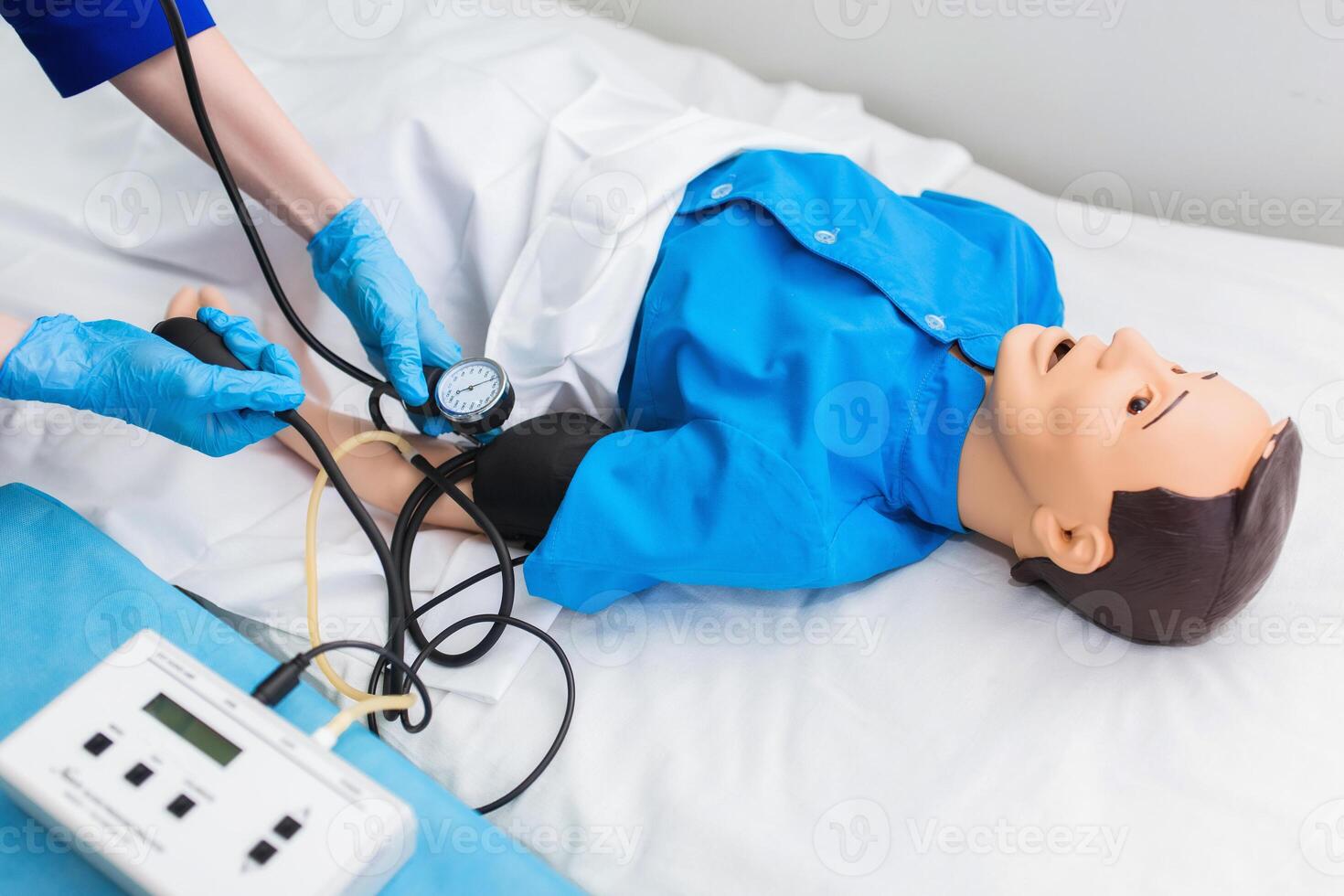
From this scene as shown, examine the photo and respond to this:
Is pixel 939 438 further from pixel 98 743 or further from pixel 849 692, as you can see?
pixel 98 743

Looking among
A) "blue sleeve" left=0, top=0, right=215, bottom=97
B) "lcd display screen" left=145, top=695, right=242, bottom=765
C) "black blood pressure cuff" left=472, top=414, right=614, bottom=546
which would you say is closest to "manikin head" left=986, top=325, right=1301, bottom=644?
"black blood pressure cuff" left=472, top=414, right=614, bottom=546

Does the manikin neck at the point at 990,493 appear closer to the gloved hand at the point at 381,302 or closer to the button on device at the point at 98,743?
the gloved hand at the point at 381,302

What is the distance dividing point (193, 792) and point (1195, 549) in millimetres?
779

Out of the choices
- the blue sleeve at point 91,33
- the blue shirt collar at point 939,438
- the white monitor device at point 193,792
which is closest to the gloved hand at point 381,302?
the blue sleeve at point 91,33

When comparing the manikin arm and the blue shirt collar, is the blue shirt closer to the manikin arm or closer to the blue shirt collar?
the blue shirt collar

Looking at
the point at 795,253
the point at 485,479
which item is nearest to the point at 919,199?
the point at 795,253

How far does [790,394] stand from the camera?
917mm

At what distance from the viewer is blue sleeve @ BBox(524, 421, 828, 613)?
2.81 feet

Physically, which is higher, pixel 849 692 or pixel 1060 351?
pixel 1060 351

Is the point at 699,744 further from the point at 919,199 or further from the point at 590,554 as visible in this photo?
the point at 919,199

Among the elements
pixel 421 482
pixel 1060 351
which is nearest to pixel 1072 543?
pixel 1060 351

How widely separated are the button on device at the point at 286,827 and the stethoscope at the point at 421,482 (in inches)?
6.5

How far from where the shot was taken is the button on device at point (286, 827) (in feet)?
1.94

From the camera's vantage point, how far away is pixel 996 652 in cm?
87
